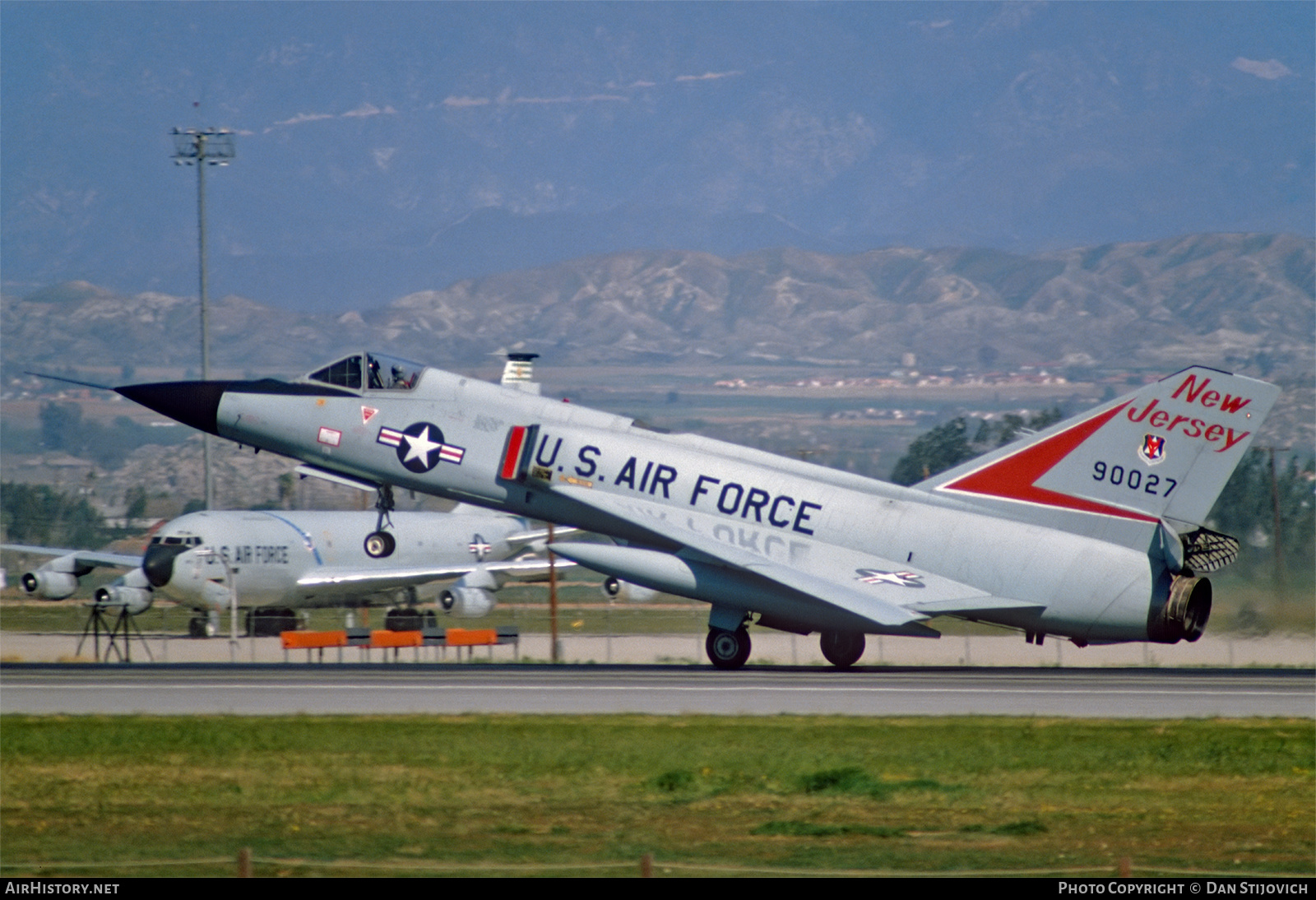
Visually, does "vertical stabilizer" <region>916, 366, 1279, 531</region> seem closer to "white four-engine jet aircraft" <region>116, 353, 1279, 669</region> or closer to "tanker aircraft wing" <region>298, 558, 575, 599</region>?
"white four-engine jet aircraft" <region>116, 353, 1279, 669</region>

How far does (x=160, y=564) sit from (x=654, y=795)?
3016 cm

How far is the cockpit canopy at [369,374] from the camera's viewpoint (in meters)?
26.2

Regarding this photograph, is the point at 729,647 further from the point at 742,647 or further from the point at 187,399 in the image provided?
the point at 187,399

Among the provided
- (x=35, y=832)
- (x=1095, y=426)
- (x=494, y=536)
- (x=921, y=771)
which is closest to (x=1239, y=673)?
(x=1095, y=426)

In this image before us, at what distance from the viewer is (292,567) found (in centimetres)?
4434

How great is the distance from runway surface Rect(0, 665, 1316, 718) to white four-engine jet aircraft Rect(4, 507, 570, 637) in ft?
49.2

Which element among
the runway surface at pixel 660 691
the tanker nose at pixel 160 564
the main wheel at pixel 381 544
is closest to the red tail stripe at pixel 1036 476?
the runway surface at pixel 660 691

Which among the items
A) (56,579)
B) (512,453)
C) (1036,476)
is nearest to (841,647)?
(1036,476)

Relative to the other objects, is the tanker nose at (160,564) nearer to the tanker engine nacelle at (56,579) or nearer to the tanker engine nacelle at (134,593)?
the tanker engine nacelle at (134,593)

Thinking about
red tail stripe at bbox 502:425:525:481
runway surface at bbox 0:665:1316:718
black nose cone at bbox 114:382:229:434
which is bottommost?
runway surface at bbox 0:665:1316:718

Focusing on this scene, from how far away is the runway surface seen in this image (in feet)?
66.2

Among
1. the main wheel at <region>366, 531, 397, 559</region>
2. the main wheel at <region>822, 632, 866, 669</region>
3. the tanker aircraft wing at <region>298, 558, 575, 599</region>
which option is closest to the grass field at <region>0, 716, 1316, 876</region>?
the main wheel at <region>366, 531, 397, 559</region>

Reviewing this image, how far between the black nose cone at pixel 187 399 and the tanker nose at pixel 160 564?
51.9ft

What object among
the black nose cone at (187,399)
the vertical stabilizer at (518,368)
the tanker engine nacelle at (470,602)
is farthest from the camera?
the tanker engine nacelle at (470,602)
